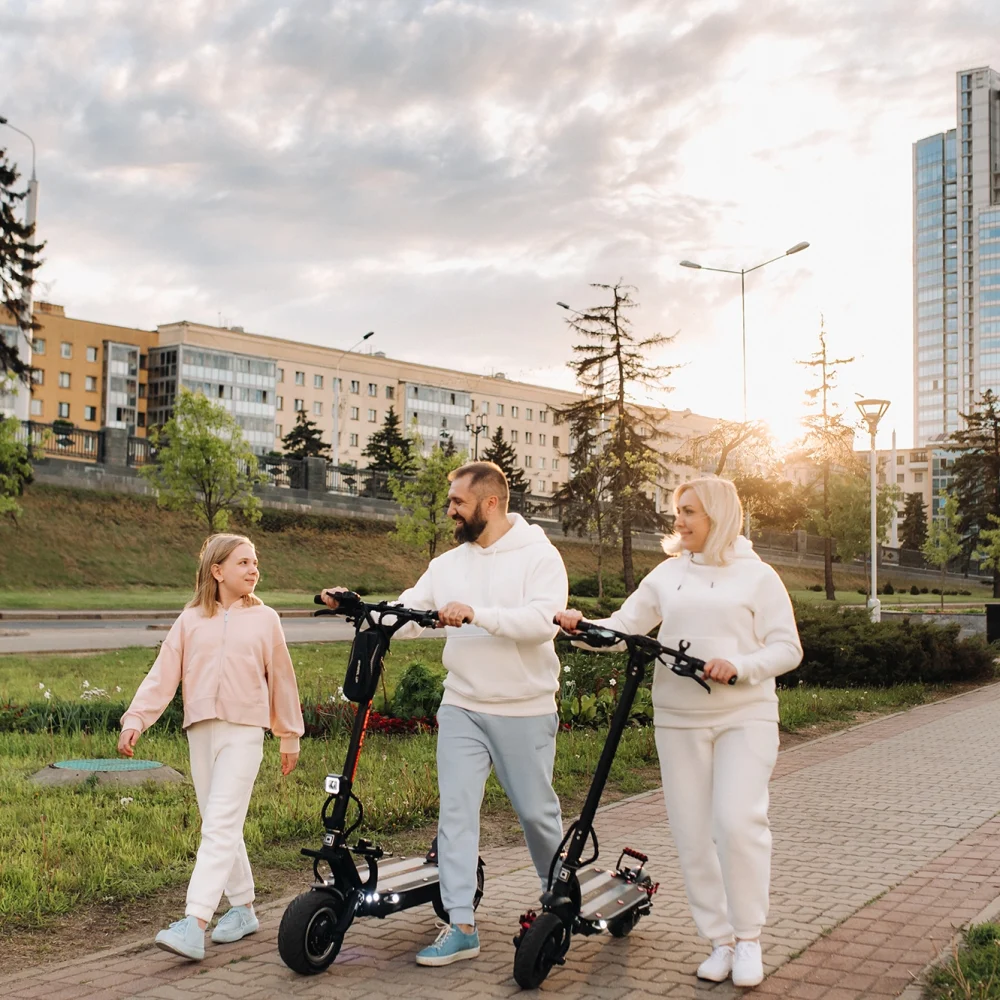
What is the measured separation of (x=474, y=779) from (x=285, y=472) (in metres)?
52.3

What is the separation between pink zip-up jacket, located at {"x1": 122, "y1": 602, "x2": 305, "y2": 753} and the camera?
16.9ft

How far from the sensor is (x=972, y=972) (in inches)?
180

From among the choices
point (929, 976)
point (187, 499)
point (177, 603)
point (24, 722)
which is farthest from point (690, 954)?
point (187, 499)

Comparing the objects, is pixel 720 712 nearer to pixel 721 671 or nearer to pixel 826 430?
pixel 721 671

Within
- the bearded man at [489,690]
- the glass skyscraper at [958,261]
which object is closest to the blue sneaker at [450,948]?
the bearded man at [489,690]

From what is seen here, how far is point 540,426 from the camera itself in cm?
13988

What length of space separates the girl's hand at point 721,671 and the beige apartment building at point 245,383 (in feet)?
308

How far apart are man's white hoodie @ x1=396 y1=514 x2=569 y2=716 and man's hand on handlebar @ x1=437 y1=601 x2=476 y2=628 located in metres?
0.07

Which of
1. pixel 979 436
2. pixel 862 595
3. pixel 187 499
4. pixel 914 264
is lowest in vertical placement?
pixel 862 595

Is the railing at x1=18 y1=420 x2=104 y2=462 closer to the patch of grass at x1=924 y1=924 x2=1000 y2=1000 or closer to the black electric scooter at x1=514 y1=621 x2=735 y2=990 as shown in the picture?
the black electric scooter at x1=514 y1=621 x2=735 y2=990

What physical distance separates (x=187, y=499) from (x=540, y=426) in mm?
99993

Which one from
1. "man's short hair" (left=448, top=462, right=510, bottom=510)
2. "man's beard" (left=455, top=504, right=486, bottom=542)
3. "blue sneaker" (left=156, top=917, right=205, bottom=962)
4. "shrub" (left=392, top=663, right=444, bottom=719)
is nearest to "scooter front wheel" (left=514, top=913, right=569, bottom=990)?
"blue sneaker" (left=156, top=917, right=205, bottom=962)

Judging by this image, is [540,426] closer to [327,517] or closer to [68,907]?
[327,517]

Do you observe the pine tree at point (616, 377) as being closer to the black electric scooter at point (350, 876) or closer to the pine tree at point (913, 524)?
the black electric scooter at point (350, 876)
